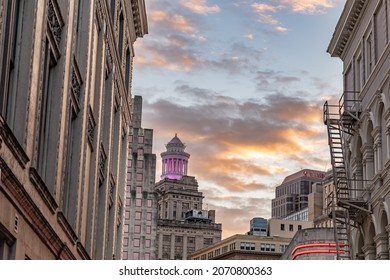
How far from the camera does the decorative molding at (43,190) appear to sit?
2172 cm

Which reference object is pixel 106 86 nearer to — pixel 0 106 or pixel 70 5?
pixel 70 5

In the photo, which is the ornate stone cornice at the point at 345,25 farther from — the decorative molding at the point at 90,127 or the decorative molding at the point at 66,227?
the decorative molding at the point at 66,227

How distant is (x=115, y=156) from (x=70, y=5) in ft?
67.6

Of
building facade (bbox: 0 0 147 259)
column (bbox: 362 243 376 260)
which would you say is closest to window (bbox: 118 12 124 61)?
building facade (bbox: 0 0 147 259)

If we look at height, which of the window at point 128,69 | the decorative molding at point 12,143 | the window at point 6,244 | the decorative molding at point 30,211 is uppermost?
the window at point 128,69

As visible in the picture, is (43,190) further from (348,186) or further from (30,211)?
(348,186)

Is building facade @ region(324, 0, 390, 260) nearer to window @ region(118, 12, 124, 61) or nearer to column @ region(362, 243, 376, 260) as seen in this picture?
column @ region(362, 243, 376, 260)

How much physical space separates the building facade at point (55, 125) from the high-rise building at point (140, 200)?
408 ft

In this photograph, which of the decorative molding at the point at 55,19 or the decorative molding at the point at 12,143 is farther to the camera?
the decorative molding at the point at 55,19

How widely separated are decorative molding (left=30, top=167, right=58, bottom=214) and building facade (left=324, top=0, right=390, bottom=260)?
16.3 metres

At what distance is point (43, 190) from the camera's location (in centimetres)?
2322

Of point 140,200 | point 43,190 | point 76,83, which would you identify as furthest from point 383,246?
point 140,200

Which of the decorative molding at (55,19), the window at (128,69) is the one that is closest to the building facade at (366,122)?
the window at (128,69)

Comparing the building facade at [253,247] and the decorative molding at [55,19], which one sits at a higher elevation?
the building facade at [253,247]
